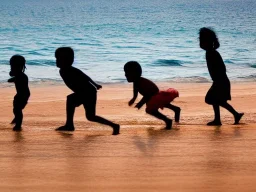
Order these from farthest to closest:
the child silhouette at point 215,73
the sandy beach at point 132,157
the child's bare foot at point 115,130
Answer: the child silhouette at point 215,73
the child's bare foot at point 115,130
the sandy beach at point 132,157

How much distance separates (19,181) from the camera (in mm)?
4883

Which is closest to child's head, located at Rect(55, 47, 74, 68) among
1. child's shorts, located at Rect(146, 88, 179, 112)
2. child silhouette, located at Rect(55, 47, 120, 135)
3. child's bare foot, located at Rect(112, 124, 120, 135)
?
child silhouette, located at Rect(55, 47, 120, 135)

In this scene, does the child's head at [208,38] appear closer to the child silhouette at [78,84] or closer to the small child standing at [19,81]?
the child silhouette at [78,84]

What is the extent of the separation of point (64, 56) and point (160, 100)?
1.27 metres

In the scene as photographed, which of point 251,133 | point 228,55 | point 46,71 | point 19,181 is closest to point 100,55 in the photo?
point 228,55

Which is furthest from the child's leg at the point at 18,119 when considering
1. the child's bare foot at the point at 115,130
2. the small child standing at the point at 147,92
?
the small child standing at the point at 147,92

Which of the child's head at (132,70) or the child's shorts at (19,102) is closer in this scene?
the child's head at (132,70)

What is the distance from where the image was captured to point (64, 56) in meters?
7.26

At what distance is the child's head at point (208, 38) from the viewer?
765 centimetres

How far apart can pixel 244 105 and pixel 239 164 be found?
5.09 meters

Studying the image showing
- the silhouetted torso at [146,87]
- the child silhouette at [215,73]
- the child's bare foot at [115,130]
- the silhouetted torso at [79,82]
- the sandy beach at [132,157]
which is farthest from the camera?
the child silhouette at [215,73]

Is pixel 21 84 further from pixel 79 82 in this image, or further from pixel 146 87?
pixel 146 87

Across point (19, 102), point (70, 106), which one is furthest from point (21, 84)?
point (70, 106)

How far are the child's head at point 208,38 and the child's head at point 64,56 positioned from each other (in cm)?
155
